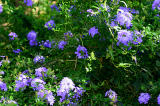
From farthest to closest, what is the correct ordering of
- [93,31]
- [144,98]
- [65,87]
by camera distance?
[93,31], [144,98], [65,87]

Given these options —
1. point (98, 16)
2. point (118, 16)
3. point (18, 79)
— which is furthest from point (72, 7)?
point (18, 79)

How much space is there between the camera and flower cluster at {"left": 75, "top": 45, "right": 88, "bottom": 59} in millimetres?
2244

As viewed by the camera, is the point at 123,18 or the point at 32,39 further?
the point at 32,39

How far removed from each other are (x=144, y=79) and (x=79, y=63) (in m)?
0.63

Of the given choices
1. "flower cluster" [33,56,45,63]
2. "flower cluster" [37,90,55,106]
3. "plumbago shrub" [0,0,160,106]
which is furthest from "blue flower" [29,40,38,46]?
"flower cluster" [37,90,55,106]

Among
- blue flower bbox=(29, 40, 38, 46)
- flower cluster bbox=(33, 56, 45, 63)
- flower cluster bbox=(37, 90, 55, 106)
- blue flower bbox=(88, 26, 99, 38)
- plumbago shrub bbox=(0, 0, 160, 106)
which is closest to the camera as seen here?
flower cluster bbox=(37, 90, 55, 106)

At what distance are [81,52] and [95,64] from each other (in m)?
0.18

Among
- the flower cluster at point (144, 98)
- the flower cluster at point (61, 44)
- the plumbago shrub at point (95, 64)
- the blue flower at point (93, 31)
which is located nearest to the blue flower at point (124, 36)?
the plumbago shrub at point (95, 64)

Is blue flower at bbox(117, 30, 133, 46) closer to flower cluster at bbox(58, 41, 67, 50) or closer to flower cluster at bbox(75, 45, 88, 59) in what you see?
flower cluster at bbox(75, 45, 88, 59)

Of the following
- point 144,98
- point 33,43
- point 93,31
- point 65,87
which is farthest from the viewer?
point 33,43

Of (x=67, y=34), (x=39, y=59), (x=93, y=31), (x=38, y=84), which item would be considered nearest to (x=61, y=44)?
(x=67, y=34)

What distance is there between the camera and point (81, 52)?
7.36ft

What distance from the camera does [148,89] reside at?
2205mm

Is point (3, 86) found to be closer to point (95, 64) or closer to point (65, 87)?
point (65, 87)
